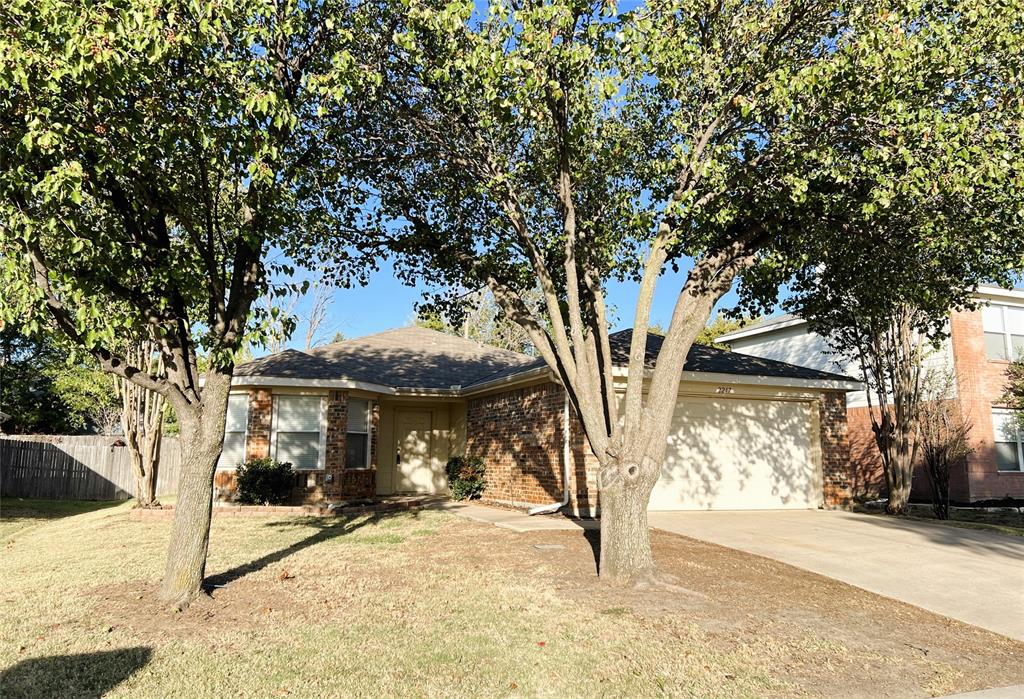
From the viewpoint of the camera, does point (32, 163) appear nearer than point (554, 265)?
Yes

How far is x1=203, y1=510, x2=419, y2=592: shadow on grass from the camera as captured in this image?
283 inches

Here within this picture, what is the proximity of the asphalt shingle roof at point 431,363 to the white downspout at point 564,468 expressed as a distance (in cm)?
129

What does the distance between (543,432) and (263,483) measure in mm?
5788

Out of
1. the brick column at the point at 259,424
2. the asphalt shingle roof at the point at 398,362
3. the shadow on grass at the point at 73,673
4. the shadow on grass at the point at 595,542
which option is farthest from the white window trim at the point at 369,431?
the shadow on grass at the point at 73,673

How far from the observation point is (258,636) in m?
5.24

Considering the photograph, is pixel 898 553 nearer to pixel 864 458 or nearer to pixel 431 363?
pixel 864 458

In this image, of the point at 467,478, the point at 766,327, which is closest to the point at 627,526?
the point at 467,478

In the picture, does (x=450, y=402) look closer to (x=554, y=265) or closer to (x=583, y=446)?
(x=583, y=446)

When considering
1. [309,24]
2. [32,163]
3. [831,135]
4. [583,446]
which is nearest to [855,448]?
[583,446]

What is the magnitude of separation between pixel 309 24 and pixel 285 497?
384 inches

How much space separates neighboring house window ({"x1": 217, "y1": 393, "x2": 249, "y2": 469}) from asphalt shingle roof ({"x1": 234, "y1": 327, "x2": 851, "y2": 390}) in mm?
665

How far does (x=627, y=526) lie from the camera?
22.4ft

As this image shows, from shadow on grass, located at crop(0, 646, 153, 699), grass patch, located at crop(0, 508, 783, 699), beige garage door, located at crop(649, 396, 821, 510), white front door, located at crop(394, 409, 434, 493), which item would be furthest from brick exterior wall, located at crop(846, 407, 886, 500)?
shadow on grass, located at crop(0, 646, 153, 699)

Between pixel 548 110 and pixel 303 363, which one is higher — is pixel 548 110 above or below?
above
